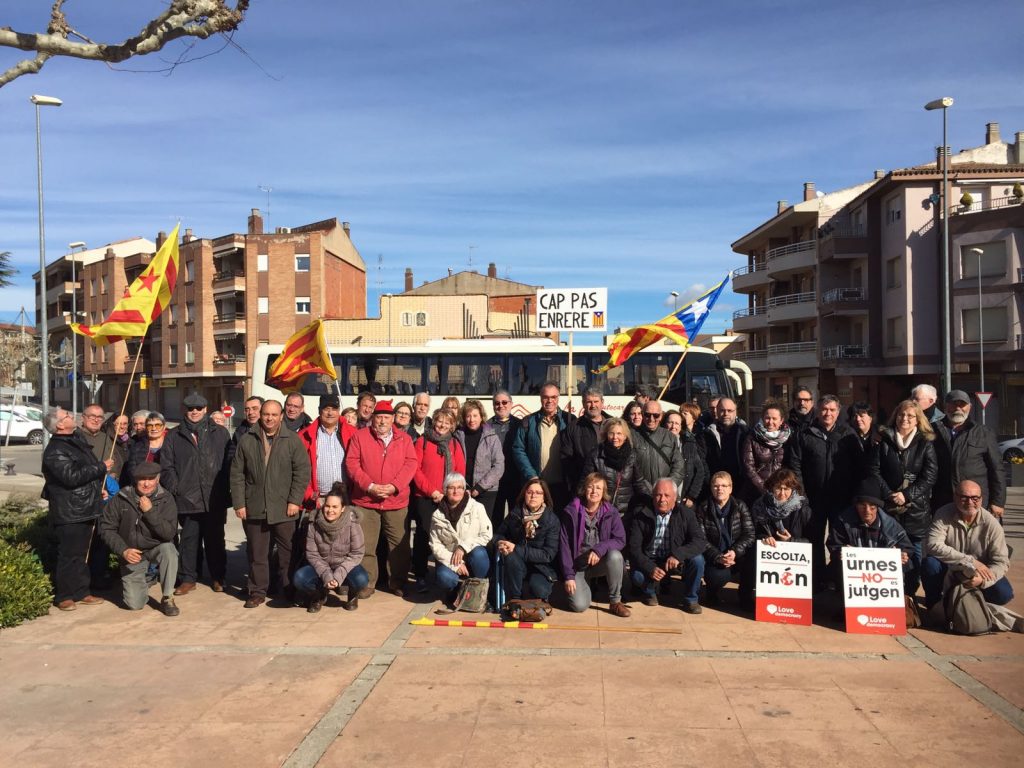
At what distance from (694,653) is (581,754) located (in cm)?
207

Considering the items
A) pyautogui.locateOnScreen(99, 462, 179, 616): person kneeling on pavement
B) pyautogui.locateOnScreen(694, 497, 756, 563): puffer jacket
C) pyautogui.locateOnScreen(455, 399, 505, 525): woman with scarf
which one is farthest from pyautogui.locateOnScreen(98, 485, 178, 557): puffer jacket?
pyautogui.locateOnScreen(694, 497, 756, 563): puffer jacket

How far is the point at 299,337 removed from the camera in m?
12.2

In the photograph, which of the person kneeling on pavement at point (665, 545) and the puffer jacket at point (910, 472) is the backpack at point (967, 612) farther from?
the person kneeling on pavement at point (665, 545)

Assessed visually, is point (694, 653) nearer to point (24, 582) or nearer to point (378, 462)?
point (378, 462)

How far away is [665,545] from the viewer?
25.9 feet

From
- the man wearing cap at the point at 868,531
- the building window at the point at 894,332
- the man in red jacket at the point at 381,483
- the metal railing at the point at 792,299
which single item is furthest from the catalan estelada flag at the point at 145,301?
the metal railing at the point at 792,299

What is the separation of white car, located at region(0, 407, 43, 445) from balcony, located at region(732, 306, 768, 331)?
3887 cm

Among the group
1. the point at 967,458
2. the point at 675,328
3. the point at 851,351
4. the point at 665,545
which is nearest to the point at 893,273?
the point at 851,351

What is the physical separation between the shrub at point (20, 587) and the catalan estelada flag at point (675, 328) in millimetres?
9193

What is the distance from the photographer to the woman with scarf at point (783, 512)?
7758 millimetres

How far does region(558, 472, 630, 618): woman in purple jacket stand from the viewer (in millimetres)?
7715

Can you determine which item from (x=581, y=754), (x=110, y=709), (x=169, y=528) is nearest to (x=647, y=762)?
(x=581, y=754)

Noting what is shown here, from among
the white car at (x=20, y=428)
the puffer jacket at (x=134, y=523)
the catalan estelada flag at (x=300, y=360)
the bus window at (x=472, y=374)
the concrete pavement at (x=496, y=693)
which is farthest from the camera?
the white car at (x=20, y=428)

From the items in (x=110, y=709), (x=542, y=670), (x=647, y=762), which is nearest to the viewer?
(x=647, y=762)
